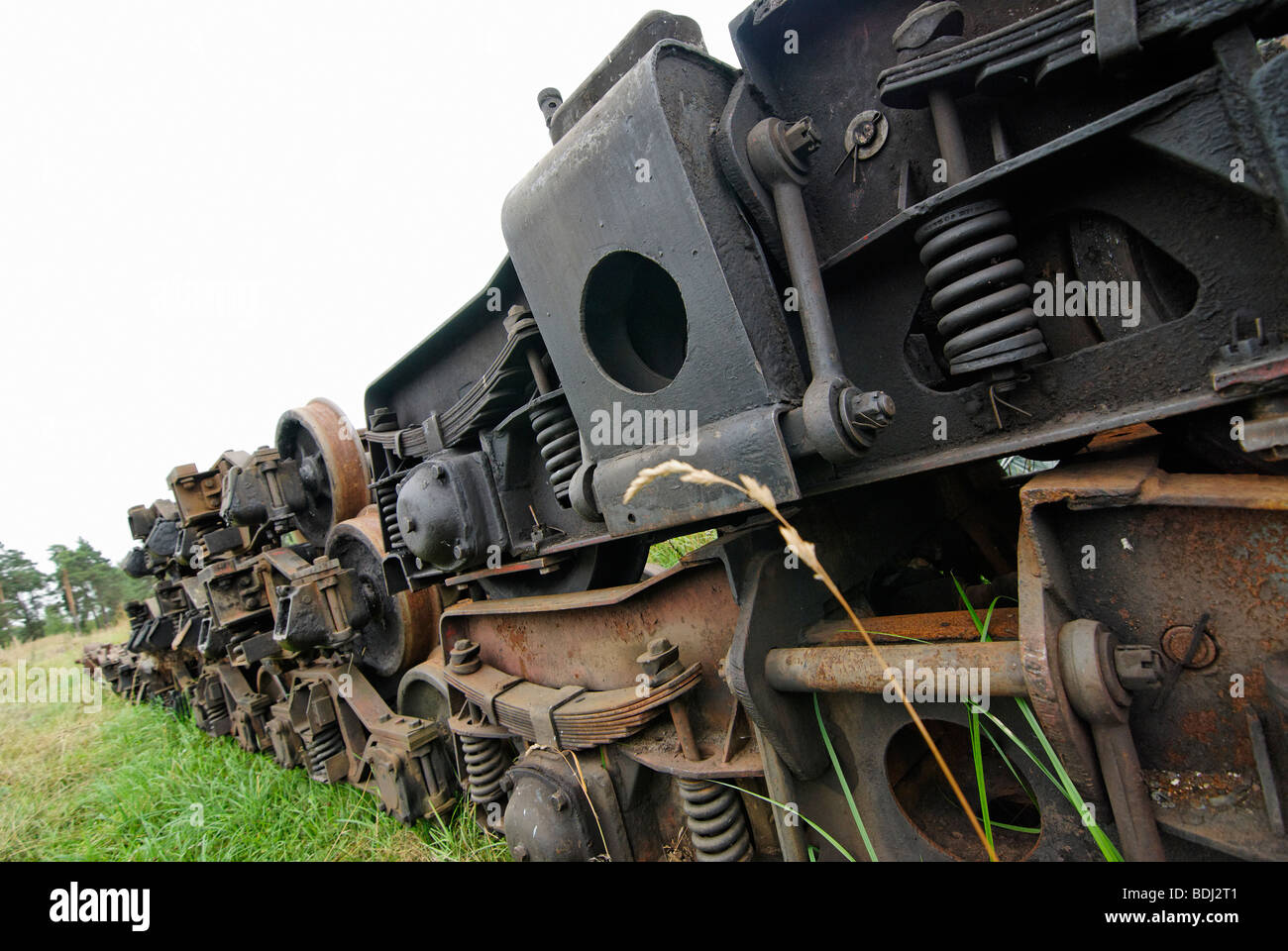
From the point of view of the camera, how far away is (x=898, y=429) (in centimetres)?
159

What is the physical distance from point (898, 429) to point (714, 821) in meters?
1.30

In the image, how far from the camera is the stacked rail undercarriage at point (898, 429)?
43.8 inches

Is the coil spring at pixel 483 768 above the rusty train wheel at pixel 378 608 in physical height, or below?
below

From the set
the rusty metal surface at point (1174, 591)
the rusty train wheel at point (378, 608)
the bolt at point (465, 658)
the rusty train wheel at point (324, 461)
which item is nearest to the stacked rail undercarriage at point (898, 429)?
the rusty metal surface at point (1174, 591)

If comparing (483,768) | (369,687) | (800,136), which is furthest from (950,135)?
(369,687)

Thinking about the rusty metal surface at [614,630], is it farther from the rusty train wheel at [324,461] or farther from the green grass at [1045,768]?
the rusty train wheel at [324,461]

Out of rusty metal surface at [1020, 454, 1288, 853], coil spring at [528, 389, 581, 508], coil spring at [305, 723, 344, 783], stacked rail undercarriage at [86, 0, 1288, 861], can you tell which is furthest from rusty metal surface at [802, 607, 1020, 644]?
coil spring at [305, 723, 344, 783]

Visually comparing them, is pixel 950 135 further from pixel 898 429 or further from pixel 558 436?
pixel 558 436

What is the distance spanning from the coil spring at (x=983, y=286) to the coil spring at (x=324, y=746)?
4362mm

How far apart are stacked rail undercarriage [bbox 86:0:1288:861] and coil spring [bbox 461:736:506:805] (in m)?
0.31

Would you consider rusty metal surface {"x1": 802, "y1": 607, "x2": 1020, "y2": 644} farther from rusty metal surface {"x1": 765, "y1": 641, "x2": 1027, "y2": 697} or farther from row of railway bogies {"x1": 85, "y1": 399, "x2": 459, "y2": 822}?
row of railway bogies {"x1": 85, "y1": 399, "x2": 459, "y2": 822}
